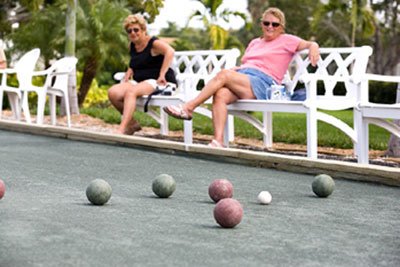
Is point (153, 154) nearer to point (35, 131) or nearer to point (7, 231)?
point (35, 131)

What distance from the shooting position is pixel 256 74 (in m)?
8.12

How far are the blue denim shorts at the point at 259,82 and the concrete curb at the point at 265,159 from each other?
106 cm

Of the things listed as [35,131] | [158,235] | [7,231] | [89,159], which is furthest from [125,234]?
[35,131]

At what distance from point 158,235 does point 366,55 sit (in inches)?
190

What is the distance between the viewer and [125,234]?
363 centimetres

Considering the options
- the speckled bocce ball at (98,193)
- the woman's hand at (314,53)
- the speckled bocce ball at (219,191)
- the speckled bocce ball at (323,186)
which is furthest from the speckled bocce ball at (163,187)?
the woman's hand at (314,53)

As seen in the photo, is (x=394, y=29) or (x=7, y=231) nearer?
(x=7, y=231)

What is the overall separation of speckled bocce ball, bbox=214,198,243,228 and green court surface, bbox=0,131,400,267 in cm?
4

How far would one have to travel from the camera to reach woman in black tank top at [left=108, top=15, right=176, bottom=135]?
953cm

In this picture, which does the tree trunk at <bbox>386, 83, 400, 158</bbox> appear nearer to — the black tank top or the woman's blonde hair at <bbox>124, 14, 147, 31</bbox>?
the black tank top

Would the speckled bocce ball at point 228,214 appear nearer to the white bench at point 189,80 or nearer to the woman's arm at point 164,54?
the white bench at point 189,80

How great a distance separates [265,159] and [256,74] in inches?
73.9

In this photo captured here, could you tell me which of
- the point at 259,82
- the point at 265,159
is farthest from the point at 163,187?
the point at 259,82

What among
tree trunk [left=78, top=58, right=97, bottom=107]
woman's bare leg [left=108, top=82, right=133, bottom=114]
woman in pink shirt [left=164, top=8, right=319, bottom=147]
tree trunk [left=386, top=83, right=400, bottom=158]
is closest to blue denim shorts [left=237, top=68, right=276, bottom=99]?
woman in pink shirt [left=164, top=8, right=319, bottom=147]
